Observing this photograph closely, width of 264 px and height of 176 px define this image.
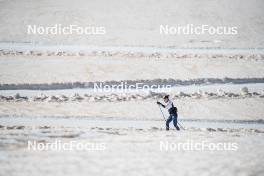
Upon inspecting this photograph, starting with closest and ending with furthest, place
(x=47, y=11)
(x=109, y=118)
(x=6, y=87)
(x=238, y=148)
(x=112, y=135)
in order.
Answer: (x=238, y=148), (x=112, y=135), (x=109, y=118), (x=6, y=87), (x=47, y=11)

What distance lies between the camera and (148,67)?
811 inches

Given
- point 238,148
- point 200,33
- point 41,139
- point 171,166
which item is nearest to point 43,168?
point 41,139

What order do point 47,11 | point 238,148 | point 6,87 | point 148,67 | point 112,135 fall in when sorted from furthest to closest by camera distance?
point 47,11, point 148,67, point 6,87, point 112,135, point 238,148

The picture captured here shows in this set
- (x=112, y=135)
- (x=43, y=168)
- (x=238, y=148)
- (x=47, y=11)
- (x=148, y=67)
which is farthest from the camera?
(x=47, y=11)

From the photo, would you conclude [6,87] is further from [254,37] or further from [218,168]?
[254,37]

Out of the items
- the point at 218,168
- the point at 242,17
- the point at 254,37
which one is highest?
the point at 242,17

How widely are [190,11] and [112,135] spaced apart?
25.0 metres

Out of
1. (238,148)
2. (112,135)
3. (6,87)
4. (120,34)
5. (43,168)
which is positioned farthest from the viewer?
(120,34)

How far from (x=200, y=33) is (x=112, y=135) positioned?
66.1 ft

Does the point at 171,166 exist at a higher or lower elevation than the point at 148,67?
lower

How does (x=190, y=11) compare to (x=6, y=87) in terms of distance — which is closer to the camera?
(x=6, y=87)

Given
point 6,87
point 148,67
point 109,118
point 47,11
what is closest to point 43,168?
point 109,118

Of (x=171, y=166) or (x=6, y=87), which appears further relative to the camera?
(x=6, y=87)

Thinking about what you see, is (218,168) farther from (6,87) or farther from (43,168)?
(6,87)
